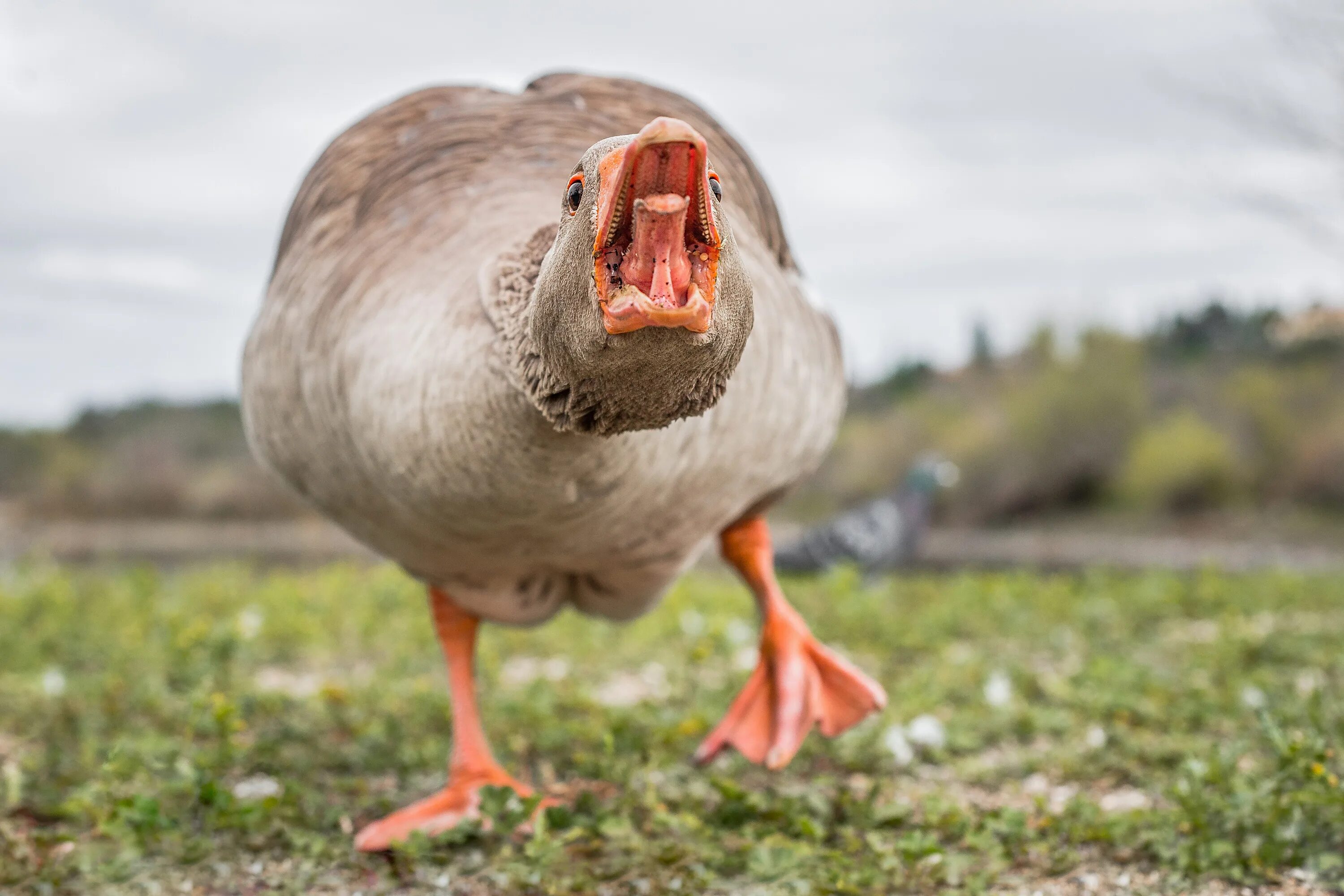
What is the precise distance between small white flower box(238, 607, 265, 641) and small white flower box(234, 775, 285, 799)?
1.60m

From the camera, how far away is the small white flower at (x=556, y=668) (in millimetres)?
5621

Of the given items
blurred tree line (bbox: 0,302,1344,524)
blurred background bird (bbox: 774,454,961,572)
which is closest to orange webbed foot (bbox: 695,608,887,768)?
blurred background bird (bbox: 774,454,961,572)

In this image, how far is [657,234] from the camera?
1.65m

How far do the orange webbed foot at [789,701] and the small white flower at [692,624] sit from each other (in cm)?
229

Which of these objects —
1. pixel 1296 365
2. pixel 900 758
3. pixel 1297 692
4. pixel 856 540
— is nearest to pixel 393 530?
pixel 900 758

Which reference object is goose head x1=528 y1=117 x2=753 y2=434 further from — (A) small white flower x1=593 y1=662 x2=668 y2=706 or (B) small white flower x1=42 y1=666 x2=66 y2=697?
(B) small white flower x1=42 y1=666 x2=66 y2=697

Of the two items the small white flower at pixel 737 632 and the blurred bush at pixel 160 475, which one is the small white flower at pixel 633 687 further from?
the blurred bush at pixel 160 475

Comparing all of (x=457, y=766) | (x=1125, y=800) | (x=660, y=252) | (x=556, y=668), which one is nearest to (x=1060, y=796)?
(x=1125, y=800)

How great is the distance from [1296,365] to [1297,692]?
2119 cm

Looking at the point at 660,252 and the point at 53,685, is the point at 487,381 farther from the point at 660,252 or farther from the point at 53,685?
the point at 53,685

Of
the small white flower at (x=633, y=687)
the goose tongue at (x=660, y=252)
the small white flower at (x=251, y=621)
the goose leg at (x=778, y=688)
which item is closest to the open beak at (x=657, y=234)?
the goose tongue at (x=660, y=252)

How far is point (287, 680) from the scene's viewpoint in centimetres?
565

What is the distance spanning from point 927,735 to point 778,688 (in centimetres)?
59

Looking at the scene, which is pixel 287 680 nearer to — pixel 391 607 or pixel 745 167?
pixel 391 607
